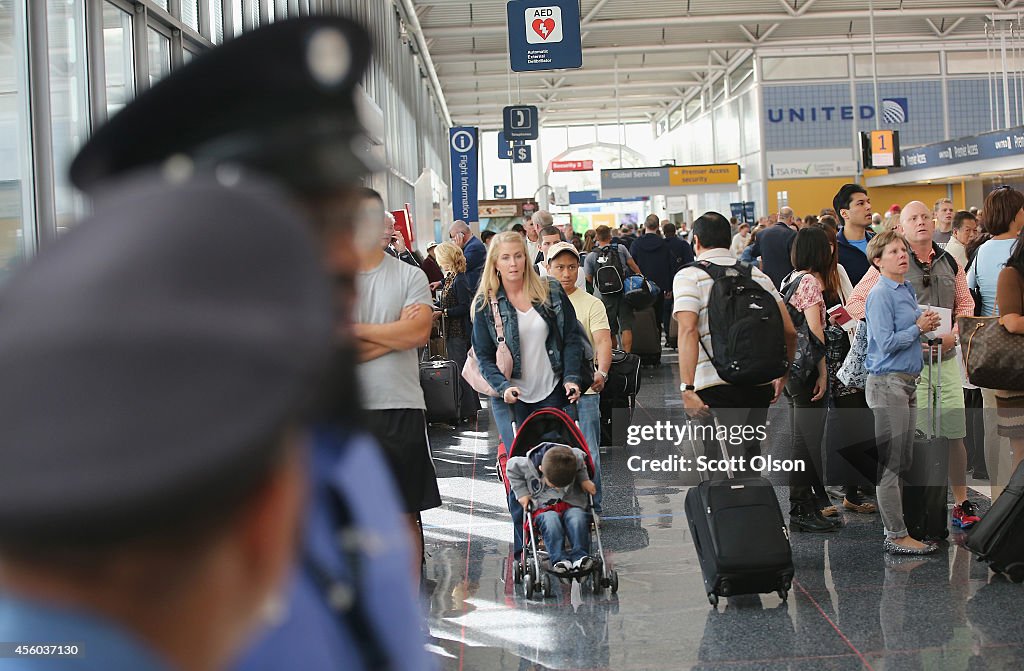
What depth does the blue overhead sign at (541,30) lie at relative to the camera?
15.0 meters

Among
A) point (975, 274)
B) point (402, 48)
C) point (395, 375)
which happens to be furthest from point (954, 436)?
point (402, 48)

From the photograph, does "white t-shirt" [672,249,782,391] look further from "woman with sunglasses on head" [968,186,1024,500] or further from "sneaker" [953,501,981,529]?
"sneaker" [953,501,981,529]

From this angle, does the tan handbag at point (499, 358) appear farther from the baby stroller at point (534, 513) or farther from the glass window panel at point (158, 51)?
the glass window panel at point (158, 51)

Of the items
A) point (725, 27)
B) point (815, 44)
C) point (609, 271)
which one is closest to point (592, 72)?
point (725, 27)

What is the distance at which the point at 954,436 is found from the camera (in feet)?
18.4

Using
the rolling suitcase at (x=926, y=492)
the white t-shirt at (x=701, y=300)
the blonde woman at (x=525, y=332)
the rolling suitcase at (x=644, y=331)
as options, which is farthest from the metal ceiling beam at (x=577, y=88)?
the white t-shirt at (x=701, y=300)

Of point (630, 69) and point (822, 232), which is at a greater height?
point (630, 69)

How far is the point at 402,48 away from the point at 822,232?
21.1 meters

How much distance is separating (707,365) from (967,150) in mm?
19789

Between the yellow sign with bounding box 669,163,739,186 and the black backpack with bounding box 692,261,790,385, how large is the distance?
87.0 feet

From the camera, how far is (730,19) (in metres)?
29.3

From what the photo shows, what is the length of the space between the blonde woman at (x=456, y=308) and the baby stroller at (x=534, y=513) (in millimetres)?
4245

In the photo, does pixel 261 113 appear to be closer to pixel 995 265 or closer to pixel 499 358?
pixel 499 358

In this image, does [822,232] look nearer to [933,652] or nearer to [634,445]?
[933,652]
